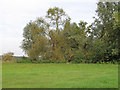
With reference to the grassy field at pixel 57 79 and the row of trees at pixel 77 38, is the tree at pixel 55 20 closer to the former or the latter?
the row of trees at pixel 77 38

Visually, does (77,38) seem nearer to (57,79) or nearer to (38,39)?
(38,39)

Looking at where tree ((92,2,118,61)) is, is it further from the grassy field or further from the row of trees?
the grassy field

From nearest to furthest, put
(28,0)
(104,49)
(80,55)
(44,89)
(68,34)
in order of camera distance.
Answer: (44,89) < (28,0) < (104,49) < (80,55) < (68,34)

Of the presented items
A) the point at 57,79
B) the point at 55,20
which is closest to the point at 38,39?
the point at 55,20

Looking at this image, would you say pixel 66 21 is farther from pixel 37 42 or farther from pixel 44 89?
pixel 44 89

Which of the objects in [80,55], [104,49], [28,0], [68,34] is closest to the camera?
[28,0]

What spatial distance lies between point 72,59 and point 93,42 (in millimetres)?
3209

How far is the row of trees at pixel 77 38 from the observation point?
20.0m

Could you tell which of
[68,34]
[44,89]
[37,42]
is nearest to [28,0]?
[44,89]

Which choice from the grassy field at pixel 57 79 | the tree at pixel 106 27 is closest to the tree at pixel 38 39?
the tree at pixel 106 27

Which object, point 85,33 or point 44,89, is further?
point 85,33

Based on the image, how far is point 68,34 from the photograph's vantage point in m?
22.9

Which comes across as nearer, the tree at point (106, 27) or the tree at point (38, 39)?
the tree at point (106, 27)

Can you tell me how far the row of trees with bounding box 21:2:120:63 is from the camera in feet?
65.6
